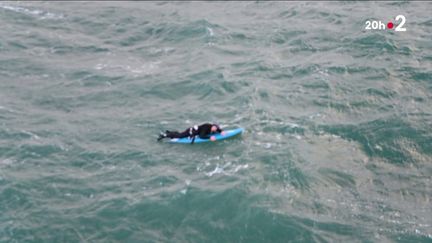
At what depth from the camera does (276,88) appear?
2842 cm

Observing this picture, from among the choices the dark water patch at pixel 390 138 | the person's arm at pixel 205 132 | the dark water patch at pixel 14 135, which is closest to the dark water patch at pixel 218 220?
the person's arm at pixel 205 132

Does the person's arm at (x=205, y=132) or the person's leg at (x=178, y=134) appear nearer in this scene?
the person's arm at (x=205, y=132)

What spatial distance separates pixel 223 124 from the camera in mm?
25703

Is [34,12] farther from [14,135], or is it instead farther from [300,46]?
[300,46]

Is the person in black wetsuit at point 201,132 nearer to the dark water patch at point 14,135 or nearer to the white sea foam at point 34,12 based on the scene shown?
the dark water patch at point 14,135

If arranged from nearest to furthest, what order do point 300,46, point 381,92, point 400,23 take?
point 381,92, point 300,46, point 400,23

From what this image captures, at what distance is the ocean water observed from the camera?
19.8 metres

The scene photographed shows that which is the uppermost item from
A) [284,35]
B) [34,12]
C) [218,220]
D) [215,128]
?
[34,12]

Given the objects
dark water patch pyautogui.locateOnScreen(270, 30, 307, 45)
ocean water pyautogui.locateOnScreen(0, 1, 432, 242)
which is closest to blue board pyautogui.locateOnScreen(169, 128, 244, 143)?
ocean water pyautogui.locateOnScreen(0, 1, 432, 242)

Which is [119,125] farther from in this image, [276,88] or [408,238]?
[408,238]

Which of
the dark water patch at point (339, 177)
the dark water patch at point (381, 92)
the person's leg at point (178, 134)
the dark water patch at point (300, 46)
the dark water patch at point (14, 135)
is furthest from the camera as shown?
the dark water patch at point (300, 46)

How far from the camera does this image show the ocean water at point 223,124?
19828mm

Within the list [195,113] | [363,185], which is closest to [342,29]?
[195,113]

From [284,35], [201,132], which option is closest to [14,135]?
[201,132]
